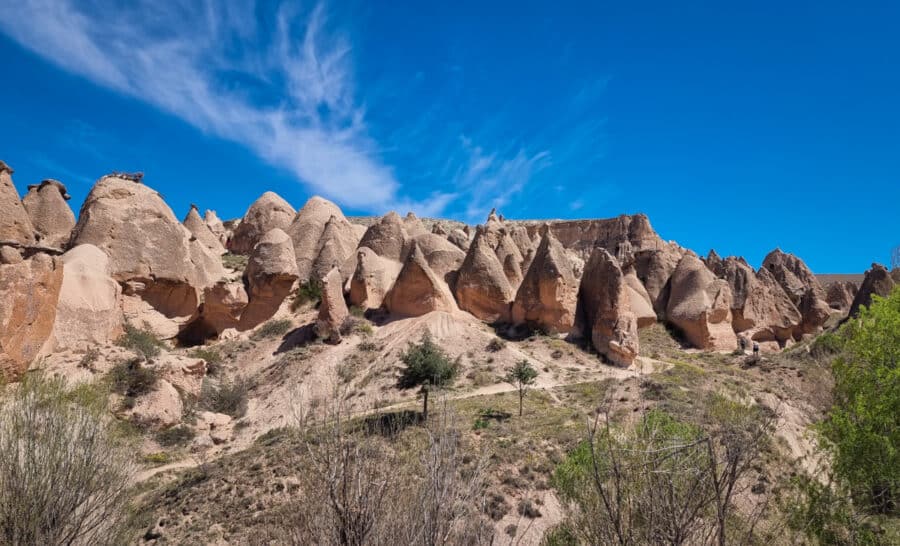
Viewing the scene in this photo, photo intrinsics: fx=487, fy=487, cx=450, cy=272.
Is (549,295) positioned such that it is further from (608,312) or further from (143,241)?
(143,241)

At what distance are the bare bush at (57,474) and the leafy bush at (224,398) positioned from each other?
13.8 metres

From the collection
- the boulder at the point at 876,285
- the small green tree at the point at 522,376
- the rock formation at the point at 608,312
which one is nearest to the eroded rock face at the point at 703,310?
the boulder at the point at 876,285

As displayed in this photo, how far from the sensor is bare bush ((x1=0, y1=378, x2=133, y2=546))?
6.70 m

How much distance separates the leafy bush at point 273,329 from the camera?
28.6 metres

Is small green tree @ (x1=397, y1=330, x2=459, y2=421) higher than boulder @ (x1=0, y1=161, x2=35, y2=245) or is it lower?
lower

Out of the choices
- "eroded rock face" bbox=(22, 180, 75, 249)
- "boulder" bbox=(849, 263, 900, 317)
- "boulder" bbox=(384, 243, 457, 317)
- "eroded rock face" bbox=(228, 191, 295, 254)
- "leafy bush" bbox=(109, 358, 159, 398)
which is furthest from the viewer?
"eroded rock face" bbox=(228, 191, 295, 254)

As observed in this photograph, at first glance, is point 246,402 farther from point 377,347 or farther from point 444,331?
point 444,331

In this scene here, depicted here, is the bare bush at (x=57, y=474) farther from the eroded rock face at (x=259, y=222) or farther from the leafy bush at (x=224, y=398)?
the eroded rock face at (x=259, y=222)

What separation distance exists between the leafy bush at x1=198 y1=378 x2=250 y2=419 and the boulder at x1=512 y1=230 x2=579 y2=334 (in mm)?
16091

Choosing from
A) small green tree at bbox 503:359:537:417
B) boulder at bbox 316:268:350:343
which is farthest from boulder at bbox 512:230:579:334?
boulder at bbox 316:268:350:343

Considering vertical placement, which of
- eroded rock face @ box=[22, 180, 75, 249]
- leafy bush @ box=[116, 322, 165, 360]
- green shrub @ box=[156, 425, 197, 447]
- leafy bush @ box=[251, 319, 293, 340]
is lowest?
green shrub @ box=[156, 425, 197, 447]

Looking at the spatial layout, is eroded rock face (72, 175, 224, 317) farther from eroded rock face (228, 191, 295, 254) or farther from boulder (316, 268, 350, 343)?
eroded rock face (228, 191, 295, 254)

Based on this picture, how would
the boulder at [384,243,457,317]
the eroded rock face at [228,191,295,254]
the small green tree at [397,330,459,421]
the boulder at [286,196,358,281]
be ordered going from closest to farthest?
the small green tree at [397,330,459,421], the boulder at [384,243,457,317], the boulder at [286,196,358,281], the eroded rock face at [228,191,295,254]

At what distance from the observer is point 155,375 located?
18453 millimetres
